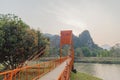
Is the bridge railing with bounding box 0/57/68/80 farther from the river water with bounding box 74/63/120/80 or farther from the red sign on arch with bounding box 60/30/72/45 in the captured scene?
the river water with bounding box 74/63/120/80

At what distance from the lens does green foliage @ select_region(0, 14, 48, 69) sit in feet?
84.2

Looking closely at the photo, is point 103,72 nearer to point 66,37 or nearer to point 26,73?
point 66,37


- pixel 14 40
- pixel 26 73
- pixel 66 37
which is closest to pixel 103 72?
pixel 66 37

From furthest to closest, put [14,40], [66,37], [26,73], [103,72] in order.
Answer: [103,72], [66,37], [14,40], [26,73]

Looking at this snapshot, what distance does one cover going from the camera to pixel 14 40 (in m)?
26.0

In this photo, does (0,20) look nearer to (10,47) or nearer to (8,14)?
(8,14)

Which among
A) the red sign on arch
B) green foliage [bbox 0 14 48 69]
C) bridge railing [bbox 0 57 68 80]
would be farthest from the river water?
bridge railing [bbox 0 57 68 80]

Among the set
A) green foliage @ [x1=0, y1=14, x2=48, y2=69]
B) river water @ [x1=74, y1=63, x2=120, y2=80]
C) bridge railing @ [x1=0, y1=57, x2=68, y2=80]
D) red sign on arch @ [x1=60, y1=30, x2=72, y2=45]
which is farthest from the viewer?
river water @ [x1=74, y1=63, x2=120, y2=80]

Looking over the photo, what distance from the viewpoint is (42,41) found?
Answer: 3588 centimetres

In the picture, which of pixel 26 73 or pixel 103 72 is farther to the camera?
pixel 103 72

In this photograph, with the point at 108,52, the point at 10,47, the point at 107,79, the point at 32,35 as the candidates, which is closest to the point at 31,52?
the point at 32,35

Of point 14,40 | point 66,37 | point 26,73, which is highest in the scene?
point 66,37

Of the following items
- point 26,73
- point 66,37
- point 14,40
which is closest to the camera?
point 26,73

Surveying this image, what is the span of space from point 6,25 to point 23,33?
217 centimetres
